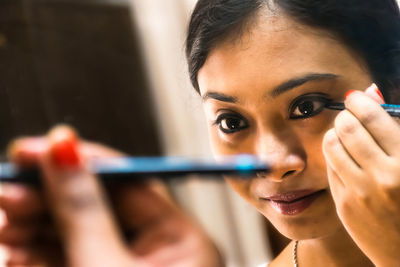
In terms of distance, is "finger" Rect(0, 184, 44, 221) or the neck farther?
the neck

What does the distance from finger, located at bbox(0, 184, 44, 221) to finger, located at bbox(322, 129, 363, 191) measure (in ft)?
0.71

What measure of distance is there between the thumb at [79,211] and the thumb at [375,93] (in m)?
0.23

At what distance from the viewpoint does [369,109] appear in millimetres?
364

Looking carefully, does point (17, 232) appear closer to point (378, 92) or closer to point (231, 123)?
point (231, 123)

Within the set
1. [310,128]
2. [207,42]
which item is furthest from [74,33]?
[310,128]

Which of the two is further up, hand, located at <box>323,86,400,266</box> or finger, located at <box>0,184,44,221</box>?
finger, located at <box>0,184,44,221</box>

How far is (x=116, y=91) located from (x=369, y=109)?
0.24 meters

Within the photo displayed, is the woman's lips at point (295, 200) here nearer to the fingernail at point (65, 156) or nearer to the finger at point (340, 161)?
the finger at point (340, 161)

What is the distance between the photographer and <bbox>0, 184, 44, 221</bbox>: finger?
312mm

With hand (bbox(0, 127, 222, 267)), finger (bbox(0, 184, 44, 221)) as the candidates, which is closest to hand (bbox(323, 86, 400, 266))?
hand (bbox(0, 127, 222, 267))

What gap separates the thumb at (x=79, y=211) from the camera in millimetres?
284

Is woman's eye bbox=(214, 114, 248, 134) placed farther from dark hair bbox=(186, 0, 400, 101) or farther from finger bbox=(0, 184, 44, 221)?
finger bbox=(0, 184, 44, 221)

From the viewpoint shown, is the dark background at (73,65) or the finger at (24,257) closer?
the finger at (24,257)

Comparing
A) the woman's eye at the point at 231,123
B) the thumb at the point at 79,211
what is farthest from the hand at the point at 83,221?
the woman's eye at the point at 231,123
